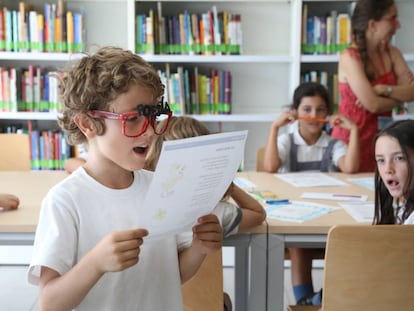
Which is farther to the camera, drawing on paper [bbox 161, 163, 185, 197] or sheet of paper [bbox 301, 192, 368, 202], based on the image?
sheet of paper [bbox 301, 192, 368, 202]

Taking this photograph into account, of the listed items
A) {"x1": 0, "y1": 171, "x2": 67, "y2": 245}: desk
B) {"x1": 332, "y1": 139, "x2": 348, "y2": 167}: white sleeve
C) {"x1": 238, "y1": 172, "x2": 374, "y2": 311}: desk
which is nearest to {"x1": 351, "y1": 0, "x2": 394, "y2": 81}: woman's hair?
{"x1": 332, "y1": 139, "x2": 348, "y2": 167}: white sleeve

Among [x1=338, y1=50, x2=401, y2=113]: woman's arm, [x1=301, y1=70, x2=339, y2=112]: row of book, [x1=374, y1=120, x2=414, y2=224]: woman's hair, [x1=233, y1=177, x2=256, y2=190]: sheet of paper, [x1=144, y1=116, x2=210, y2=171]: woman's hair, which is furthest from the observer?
[x1=301, y1=70, x2=339, y2=112]: row of book

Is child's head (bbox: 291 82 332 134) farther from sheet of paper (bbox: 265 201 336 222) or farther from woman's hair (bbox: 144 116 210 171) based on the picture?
woman's hair (bbox: 144 116 210 171)

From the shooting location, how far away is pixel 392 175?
179 centimetres

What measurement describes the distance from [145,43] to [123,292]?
2.73 m

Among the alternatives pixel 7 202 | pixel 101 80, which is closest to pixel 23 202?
pixel 7 202

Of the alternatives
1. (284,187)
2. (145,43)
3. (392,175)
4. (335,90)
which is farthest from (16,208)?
(335,90)

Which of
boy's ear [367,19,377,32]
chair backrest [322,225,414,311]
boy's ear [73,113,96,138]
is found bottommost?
chair backrest [322,225,414,311]

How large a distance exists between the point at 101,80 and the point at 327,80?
2.93 meters

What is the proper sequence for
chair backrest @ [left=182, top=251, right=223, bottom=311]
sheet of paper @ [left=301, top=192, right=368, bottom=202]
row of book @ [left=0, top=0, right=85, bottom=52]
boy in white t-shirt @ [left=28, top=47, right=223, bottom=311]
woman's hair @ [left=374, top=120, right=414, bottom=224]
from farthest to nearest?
row of book @ [left=0, top=0, right=85, bottom=52] < sheet of paper @ [left=301, top=192, right=368, bottom=202] < woman's hair @ [left=374, top=120, right=414, bottom=224] < chair backrest @ [left=182, top=251, right=223, bottom=311] < boy in white t-shirt @ [left=28, top=47, right=223, bottom=311]

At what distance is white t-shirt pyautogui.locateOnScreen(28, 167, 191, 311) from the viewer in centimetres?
106

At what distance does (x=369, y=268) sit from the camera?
132 centimetres

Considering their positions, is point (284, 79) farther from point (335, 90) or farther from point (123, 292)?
point (123, 292)

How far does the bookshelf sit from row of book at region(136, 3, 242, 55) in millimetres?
78
